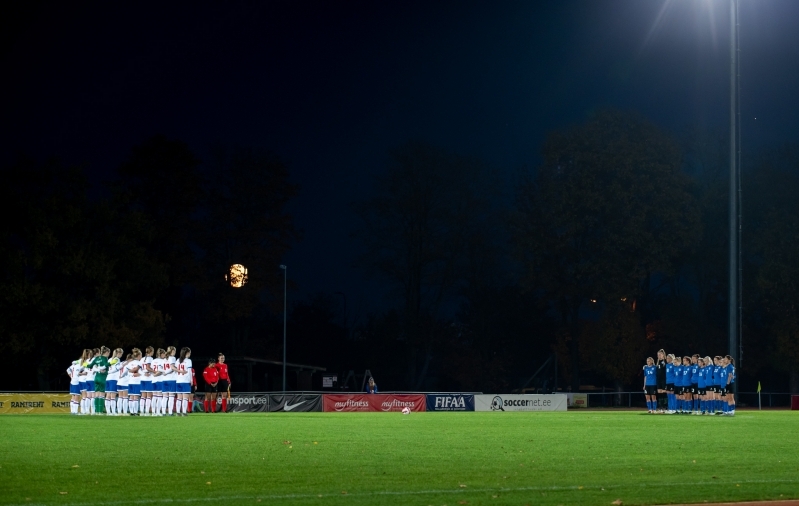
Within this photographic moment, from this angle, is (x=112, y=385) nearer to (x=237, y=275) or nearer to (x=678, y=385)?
(x=678, y=385)

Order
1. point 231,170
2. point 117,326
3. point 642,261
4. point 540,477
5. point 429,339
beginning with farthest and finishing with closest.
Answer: point 429,339 → point 231,170 → point 642,261 → point 117,326 → point 540,477

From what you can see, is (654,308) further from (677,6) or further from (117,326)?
(117,326)

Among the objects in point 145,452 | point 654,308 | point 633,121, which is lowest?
point 145,452

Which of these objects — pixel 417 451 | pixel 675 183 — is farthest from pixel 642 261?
pixel 417 451

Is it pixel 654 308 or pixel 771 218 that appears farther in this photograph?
pixel 654 308

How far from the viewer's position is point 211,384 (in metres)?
39.3

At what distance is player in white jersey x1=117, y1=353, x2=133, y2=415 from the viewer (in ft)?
109

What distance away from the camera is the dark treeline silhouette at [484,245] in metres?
53.2

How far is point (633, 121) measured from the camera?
61.5 m

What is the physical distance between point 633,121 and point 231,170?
24.8m

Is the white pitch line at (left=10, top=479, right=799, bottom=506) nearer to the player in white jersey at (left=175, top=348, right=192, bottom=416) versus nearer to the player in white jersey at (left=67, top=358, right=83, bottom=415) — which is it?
the player in white jersey at (left=175, top=348, right=192, bottom=416)

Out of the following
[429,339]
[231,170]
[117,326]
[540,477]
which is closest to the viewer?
[540,477]

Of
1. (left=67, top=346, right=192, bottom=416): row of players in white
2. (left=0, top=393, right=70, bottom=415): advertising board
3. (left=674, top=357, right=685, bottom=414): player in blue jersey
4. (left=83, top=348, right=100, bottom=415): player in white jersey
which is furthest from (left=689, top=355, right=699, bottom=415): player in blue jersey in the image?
(left=0, top=393, right=70, bottom=415): advertising board

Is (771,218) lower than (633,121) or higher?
lower
